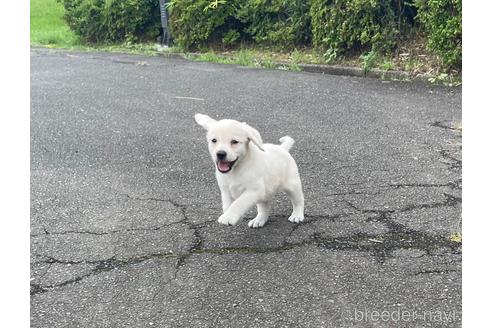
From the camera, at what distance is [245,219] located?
4586mm

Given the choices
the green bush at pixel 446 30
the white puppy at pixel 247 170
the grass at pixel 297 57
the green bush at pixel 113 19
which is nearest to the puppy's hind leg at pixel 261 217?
the white puppy at pixel 247 170

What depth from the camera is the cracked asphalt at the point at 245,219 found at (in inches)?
131

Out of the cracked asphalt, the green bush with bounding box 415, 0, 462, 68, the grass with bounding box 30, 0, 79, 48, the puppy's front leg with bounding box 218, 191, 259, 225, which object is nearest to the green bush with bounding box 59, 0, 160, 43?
the grass with bounding box 30, 0, 79, 48

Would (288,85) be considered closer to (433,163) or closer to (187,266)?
(433,163)

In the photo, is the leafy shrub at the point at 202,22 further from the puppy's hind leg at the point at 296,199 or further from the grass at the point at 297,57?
the puppy's hind leg at the point at 296,199

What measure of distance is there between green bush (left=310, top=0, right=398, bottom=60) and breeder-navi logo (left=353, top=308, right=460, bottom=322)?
747 centimetres

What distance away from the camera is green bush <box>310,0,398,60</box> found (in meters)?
10.0

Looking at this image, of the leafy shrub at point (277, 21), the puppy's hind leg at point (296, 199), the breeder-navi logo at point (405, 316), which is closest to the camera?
the breeder-navi logo at point (405, 316)

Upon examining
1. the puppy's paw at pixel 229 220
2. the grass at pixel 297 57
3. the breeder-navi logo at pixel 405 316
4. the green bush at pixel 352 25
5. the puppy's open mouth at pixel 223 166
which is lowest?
the breeder-navi logo at pixel 405 316

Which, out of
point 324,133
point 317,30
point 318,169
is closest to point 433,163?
point 318,169

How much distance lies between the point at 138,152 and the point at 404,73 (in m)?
4.90

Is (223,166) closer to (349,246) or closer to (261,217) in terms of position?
(261,217)

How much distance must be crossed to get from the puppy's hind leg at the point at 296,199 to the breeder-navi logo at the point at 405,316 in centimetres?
128

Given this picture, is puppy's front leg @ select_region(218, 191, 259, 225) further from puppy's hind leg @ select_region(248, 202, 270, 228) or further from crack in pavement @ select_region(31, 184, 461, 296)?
puppy's hind leg @ select_region(248, 202, 270, 228)
